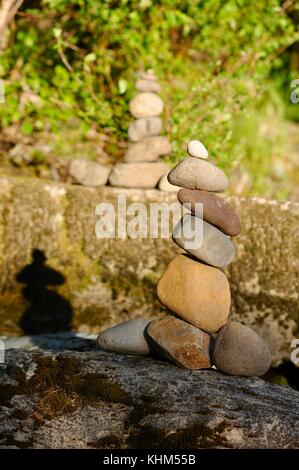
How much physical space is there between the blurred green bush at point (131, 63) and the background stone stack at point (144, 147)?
0.41 m

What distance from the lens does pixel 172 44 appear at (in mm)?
6398

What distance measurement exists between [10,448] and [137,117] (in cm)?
275

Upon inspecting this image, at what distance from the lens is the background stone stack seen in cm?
438

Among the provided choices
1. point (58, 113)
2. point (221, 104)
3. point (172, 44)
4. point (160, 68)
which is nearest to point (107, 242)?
point (58, 113)

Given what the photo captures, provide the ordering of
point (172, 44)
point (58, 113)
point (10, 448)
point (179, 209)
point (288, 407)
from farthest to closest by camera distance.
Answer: point (172, 44)
point (58, 113)
point (179, 209)
point (288, 407)
point (10, 448)

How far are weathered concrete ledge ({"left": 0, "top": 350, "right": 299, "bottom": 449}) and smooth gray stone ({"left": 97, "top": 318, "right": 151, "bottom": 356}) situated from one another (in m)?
0.12

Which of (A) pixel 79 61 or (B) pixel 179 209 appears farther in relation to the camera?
(A) pixel 79 61

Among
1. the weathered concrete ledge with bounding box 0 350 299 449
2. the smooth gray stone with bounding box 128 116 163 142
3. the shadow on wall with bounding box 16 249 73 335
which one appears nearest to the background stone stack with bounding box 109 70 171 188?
the smooth gray stone with bounding box 128 116 163 142

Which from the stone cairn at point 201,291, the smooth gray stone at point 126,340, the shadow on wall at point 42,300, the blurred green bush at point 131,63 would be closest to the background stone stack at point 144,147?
the blurred green bush at point 131,63

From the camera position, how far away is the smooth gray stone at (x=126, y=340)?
10.3 feet

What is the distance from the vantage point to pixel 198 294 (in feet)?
9.74

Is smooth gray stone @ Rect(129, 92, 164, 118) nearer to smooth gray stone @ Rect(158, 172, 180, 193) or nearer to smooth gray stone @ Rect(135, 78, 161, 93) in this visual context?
smooth gray stone @ Rect(135, 78, 161, 93)

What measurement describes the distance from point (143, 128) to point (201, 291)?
1780 millimetres

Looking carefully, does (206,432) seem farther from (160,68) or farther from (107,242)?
(160,68)
